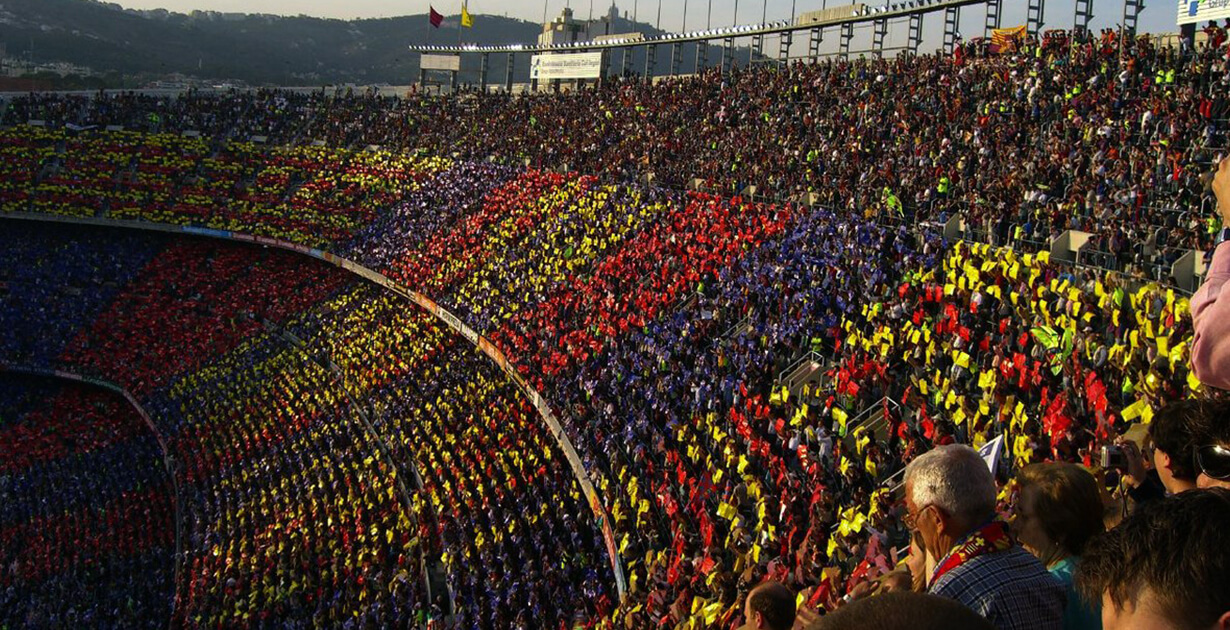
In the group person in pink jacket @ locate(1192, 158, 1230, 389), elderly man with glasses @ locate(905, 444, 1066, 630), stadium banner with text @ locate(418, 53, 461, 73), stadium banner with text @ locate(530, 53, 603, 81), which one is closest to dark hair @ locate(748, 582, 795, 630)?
elderly man with glasses @ locate(905, 444, 1066, 630)

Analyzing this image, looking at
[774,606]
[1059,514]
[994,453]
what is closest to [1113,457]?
[994,453]

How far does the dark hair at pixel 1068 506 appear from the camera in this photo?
394cm

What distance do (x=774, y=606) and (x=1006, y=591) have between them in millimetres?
1583

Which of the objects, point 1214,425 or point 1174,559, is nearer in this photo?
point 1174,559

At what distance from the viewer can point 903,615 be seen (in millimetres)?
1647

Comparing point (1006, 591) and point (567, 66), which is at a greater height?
point (567, 66)

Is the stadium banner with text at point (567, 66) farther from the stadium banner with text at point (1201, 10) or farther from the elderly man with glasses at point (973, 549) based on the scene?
the elderly man with glasses at point (973, 549)

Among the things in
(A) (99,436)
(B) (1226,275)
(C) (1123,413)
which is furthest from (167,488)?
(B) (1226,275)

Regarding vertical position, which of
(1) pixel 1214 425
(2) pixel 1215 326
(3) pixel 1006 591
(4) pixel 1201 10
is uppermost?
(4) pixel 1201 10

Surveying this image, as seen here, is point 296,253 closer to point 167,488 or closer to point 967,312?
point 167,488

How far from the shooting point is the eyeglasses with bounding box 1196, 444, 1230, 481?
319cm

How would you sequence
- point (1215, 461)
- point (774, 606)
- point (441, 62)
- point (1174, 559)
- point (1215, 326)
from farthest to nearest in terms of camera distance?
point (441, 62)
point (774, 606)
point (1215, 461)
point (1215, 326)
point (1174, 559)

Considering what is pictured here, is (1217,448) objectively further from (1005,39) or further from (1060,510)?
(1005,39)

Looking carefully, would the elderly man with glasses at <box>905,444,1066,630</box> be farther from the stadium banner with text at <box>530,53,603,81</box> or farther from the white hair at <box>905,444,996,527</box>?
the stadium banner with text at <box>530,53,603,81</box>
